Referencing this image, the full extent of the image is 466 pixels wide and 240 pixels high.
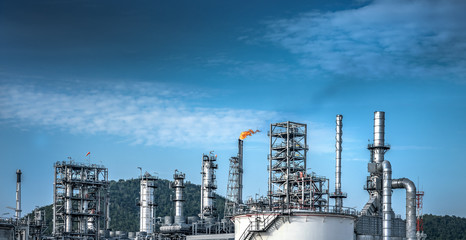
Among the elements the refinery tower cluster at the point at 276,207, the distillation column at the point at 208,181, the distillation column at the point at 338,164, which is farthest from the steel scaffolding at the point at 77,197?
the distillation column at the point at 338,164

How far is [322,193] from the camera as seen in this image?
7600 centimetres

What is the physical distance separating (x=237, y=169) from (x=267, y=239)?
4567cm

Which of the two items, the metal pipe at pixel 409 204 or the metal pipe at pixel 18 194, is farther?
the metal pipe at pixel 18 194

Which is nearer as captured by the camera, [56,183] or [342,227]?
[342,227]

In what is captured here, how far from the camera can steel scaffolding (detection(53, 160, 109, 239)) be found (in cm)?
9438

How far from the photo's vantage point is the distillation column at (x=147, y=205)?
10925 cm

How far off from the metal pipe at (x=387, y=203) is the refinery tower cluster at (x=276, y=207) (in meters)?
0.11

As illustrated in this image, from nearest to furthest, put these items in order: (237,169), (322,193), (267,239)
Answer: (267,239) → (322,193) → (237,169)

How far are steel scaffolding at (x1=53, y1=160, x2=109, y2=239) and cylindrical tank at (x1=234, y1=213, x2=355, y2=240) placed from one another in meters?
42.4

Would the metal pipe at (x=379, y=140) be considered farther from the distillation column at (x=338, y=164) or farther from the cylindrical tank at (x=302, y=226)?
the cylindrical tank at (x=302, y=226)

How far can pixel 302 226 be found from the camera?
191 ft

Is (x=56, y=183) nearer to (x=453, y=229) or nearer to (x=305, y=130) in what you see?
(x=305, y=130)

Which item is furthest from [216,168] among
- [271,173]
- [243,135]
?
[271,173]

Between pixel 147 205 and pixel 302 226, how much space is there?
182ft
